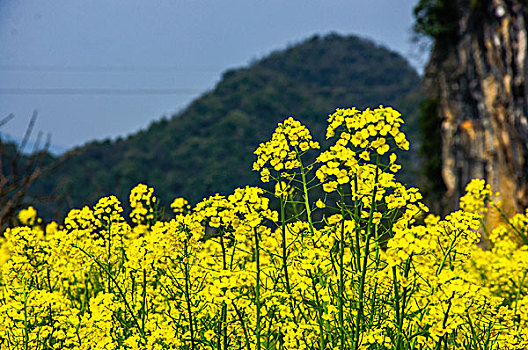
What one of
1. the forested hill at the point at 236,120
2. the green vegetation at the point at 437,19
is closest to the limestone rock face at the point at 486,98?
the green vegetation at the point at 437,19

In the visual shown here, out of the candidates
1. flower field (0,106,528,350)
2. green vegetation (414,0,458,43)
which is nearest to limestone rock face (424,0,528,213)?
green vegetation (414,0,458,43)

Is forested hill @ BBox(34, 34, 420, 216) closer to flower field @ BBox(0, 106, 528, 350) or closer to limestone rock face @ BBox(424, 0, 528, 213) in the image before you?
limestone rock face @ BBox(424, 0, 528, 213)

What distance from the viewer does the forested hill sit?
42.5 metres

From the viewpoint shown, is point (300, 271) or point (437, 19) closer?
point (300, 271)

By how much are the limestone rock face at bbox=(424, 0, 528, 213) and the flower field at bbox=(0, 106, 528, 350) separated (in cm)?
628

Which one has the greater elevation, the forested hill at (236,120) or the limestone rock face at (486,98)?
the forested hill at (236,120)

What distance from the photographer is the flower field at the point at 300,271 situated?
2705 millimetres

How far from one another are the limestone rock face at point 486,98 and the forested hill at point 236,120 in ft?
67.9

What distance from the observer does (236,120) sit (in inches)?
1930

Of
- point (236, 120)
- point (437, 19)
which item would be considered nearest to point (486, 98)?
point (437, 19)

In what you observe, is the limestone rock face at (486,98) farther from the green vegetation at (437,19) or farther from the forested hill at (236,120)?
the forested hill at (236,120)

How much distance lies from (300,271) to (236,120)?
4637cm

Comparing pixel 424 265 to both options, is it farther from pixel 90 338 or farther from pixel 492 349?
pixel 90 338

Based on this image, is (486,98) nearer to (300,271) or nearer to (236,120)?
(300,271)
